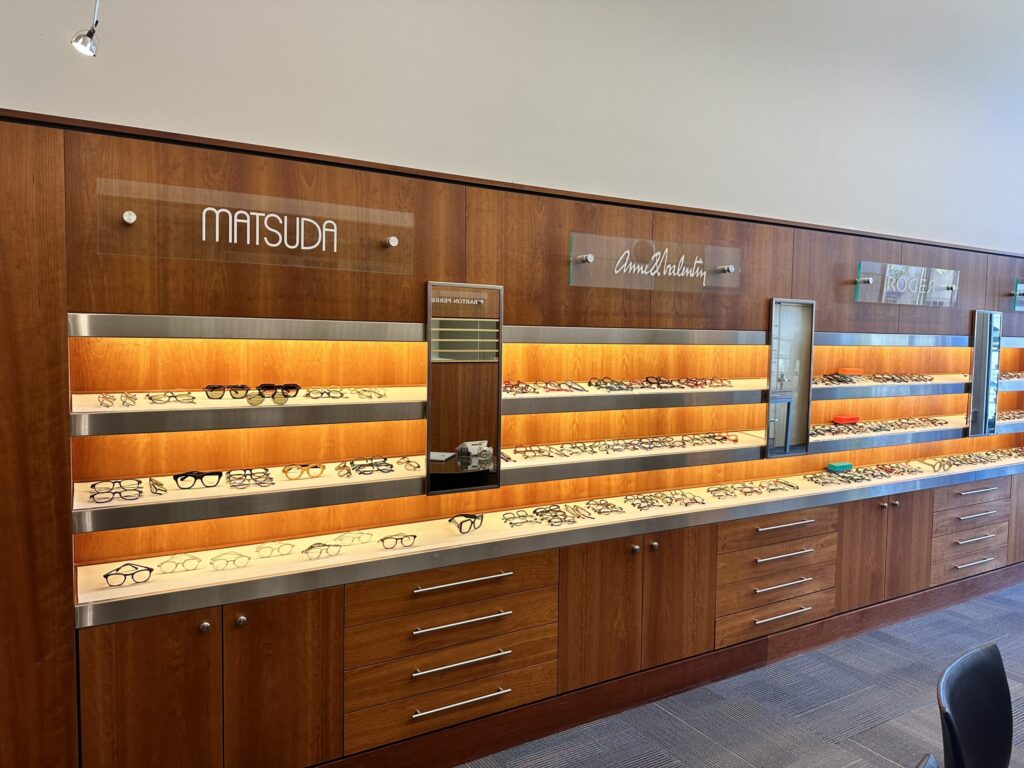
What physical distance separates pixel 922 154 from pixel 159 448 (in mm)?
6262

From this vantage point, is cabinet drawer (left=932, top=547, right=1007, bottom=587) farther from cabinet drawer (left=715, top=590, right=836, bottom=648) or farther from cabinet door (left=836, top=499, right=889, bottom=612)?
cabinet drawer (left=715, top=590, right=836, bottom=648)

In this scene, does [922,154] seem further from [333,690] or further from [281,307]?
[333,690]

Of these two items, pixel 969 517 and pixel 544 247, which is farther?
pixel 969 517

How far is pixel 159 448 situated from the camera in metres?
2.94

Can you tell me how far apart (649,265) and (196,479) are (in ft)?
8.86

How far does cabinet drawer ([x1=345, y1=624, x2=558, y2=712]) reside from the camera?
297cm

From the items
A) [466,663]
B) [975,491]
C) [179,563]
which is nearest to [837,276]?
[975,491]

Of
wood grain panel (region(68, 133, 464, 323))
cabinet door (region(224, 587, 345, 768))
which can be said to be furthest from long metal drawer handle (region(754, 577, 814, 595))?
wood grain panel (region(68, 133, 464, 323))

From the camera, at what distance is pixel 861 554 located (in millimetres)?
4699

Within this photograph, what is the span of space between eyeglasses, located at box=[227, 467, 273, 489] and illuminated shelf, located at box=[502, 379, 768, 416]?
1227 millimetres

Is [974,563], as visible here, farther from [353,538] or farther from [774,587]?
[353,538]

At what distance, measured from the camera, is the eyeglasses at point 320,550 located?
9.66 ft

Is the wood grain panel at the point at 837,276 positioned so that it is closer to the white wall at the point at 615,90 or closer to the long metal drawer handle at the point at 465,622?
the white wall at the point at 615,90

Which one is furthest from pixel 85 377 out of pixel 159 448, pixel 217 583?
pixel 217 583
